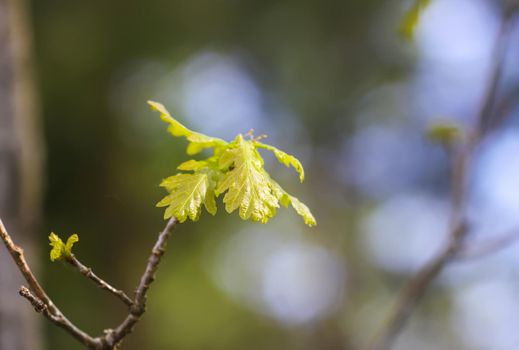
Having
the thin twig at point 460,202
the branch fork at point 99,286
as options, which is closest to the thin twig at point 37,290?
the branch fork at point 99,286

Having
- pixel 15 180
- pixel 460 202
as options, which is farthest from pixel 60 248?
pixel 15 180

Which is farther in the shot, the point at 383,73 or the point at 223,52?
the point at 383,73

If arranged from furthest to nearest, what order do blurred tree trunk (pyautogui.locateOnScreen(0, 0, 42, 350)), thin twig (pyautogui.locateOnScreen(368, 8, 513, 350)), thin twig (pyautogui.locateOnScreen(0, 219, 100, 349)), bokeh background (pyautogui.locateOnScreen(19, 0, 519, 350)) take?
bokeh background (pyautogui.locateOnScreen(19, 0, 519, 350))
blurred tree trunk (pyautogui.locateOnScreen(0, 0, 42, 350))
thin twig (pyautogui.locateOnScreen(368, 8, 513, 350))
thin twig (pyautogui.locateOnScreen(0, 219, 100, 349))

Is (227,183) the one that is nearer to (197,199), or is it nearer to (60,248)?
(197,199)

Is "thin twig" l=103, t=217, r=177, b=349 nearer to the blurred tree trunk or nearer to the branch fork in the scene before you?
the branch fork

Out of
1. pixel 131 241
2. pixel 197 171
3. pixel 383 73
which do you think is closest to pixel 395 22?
pixel 383 73

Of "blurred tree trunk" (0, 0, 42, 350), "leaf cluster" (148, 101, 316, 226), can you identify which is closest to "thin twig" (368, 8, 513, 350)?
"leaf cluster" (148, 101, 316, 226)

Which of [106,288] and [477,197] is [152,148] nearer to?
[477,197]
